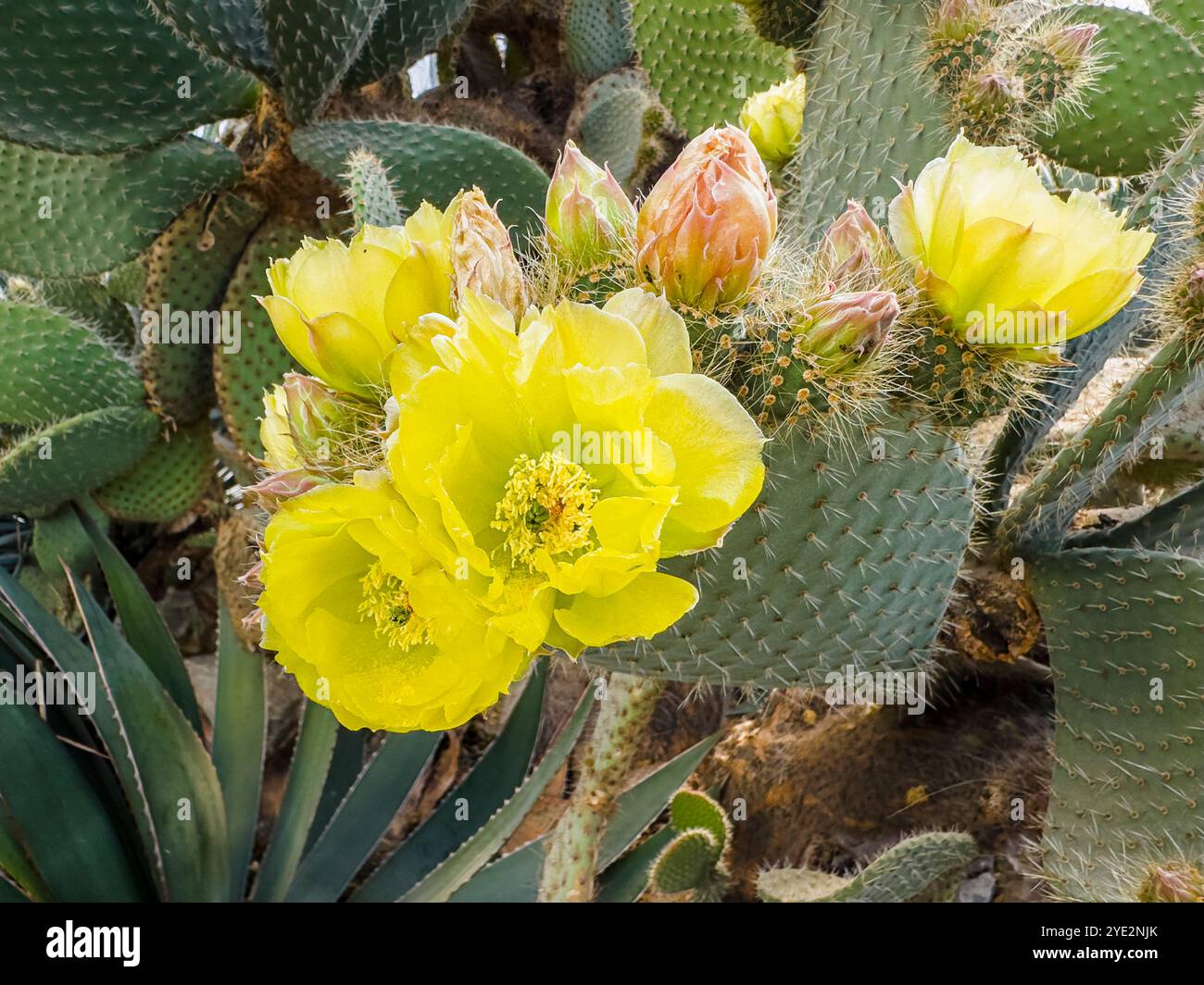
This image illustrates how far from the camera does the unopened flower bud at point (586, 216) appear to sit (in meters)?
0.43

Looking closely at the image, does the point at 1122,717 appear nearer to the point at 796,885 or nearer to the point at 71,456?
the point at 796,885

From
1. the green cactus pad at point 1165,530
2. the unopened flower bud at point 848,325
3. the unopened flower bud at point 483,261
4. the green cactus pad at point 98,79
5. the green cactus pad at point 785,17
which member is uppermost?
the green cactus pad at point 785,17

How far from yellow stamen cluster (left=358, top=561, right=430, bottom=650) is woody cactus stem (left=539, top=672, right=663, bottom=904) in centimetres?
48

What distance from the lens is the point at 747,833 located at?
1.20 meters

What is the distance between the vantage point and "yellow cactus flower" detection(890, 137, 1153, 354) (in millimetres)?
407

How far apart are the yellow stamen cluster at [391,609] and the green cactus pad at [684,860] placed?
26.9 inches

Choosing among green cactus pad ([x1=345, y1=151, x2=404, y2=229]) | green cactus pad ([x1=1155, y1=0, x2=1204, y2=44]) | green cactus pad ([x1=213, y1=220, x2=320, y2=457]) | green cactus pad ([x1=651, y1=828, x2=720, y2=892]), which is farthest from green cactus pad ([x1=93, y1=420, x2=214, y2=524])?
green cactus pad ([x1=1155, y1=0, x2=1204, y2=44])

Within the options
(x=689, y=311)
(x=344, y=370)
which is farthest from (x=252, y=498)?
(x=689, y=311)

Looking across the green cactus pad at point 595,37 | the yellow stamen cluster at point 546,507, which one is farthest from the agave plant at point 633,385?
the green cactus pad at point 595,37

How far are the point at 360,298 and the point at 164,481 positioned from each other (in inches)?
51.7

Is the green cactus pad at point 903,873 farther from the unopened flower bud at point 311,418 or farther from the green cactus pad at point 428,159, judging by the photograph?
the green cactus pad at point 428,159

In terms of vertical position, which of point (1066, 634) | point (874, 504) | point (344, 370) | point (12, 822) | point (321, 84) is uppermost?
point (321, 84)

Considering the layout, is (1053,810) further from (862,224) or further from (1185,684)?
(862,224)
